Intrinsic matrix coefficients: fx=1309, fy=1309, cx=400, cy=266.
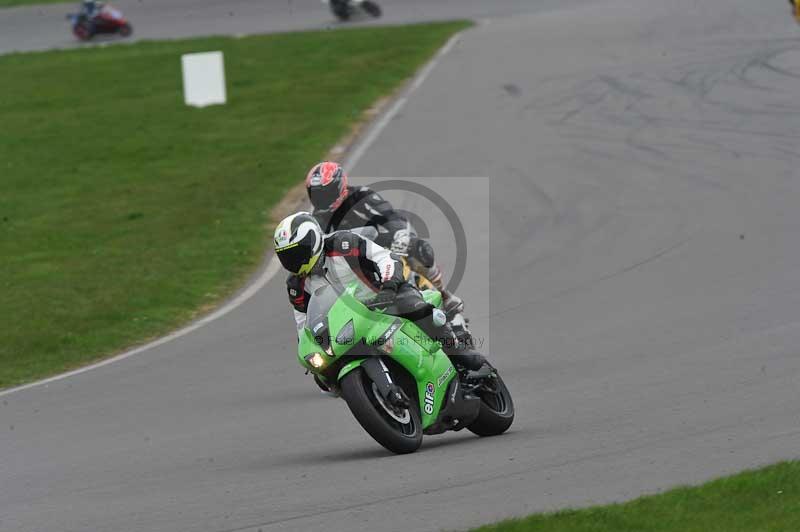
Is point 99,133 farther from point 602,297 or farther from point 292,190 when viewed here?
point 602,297

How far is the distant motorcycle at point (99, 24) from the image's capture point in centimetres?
Result: 3434

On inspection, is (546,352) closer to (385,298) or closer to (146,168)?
(385,298)

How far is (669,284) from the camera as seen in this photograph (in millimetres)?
12867

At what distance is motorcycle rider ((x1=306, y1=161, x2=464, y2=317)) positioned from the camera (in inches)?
388

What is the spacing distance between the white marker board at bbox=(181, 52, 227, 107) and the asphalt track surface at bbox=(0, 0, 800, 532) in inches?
176

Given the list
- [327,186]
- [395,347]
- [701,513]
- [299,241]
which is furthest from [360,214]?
[701,513]

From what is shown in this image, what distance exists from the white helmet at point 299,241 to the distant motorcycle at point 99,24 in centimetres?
2805

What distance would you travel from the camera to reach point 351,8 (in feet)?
111

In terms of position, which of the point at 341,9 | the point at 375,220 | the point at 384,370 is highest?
the point at 384,370

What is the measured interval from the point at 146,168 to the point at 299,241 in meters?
15.4

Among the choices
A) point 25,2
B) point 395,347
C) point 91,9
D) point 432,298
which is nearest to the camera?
point 395,347

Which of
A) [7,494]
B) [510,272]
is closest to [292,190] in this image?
[510,272]

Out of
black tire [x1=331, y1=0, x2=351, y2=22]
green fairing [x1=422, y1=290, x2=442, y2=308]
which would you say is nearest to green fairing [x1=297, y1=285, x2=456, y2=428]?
green fairing [x1=422, y1=290, x2=442, y2=308]

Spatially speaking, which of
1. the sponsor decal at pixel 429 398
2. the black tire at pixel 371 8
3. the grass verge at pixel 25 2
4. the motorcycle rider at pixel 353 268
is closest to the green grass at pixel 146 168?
the black tire at pixel 371 8
